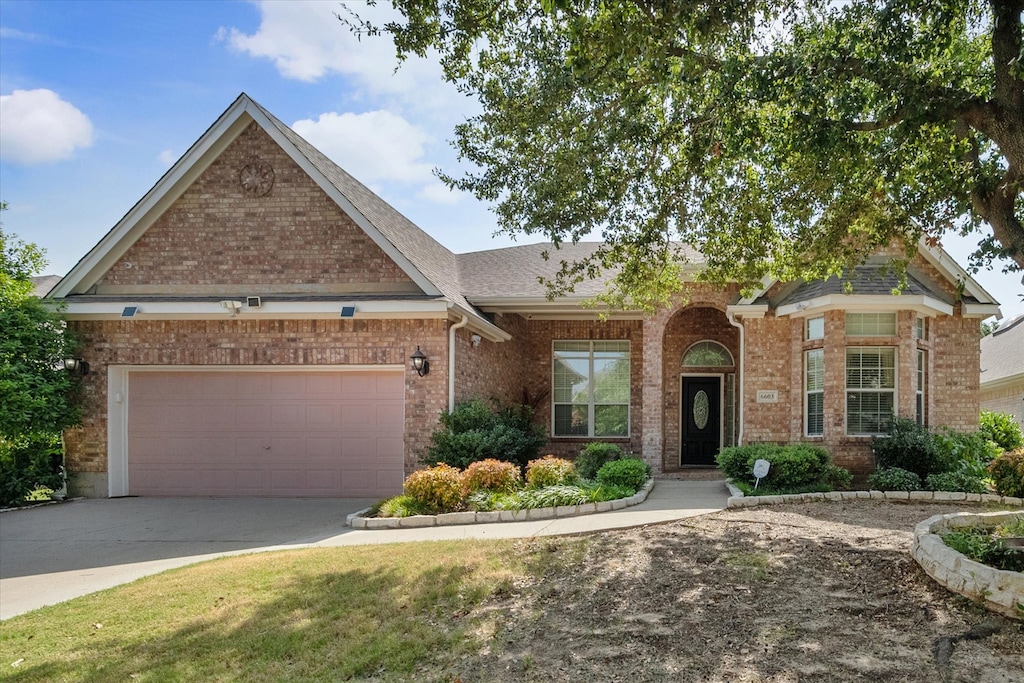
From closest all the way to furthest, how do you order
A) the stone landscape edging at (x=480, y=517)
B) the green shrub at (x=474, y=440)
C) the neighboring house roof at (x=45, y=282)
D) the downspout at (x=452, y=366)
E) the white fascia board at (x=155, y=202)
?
1. the stone landscape edging at (x=480, y=517)
2. the green shrub at (x=474, y=440)
3. the downspout at (x=452, y=366)
4. the white fascia board at (x=155, y=202)
5. the neighboring house roof at (x=45, y=282)

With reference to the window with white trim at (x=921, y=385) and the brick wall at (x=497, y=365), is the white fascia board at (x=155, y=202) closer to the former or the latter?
the brick wall at (x=497, y=365)

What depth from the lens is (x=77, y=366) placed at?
13570mm

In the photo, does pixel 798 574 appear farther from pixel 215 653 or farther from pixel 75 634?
pixel 75 634

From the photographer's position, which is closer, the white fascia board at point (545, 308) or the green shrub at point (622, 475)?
the green shrub at point (622, 475)

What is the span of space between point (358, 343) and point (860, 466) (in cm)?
890

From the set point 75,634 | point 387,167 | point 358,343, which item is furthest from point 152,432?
point 75,634

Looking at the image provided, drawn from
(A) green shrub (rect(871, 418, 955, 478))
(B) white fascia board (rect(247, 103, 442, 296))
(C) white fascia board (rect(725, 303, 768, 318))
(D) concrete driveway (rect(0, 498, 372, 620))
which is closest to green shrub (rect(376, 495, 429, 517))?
(D) concrete driveway (rect(0, 498, 372, 620))

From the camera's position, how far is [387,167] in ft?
41.9

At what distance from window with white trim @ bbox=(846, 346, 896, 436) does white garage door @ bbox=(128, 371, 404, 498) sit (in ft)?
25.7

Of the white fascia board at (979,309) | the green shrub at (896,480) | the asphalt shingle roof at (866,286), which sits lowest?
the green shrub at (896,480)

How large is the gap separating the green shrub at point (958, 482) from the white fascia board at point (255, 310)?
26.4 feet

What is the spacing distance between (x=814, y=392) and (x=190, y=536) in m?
10.5

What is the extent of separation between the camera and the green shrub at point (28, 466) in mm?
12898

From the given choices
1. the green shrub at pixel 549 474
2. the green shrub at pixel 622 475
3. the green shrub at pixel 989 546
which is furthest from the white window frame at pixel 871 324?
the green shrub at pixel 989 546
